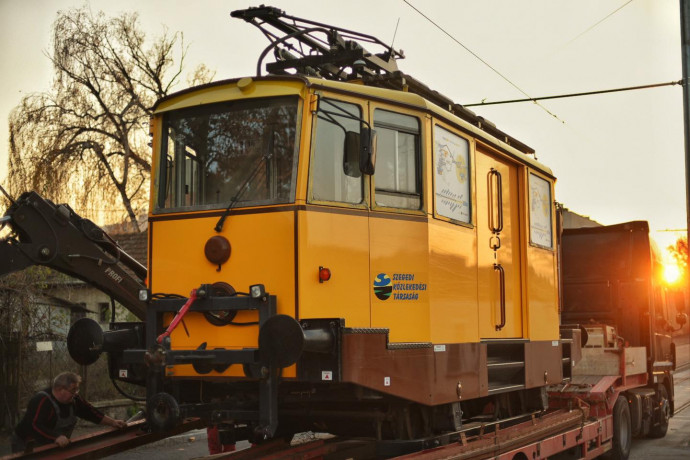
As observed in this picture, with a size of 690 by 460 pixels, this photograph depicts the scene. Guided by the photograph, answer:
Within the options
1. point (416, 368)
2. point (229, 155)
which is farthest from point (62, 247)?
point (416, 368)

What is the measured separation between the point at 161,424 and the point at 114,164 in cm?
2137

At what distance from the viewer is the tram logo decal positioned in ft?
24.5

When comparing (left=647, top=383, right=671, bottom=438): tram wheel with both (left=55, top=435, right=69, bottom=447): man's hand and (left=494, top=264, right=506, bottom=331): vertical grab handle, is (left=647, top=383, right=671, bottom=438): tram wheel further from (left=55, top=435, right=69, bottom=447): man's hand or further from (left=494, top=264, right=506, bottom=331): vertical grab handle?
(left=55, top=435, right=69, bottom=447): man's hand

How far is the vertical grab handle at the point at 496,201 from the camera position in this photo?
30.5 feet

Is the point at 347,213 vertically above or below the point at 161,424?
above

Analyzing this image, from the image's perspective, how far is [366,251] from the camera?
741cm

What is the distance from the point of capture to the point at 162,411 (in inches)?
278

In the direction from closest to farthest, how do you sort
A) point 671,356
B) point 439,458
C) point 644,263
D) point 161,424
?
1. point 161,424
2. point 439,458
3. point 644,263
4. point 671,356

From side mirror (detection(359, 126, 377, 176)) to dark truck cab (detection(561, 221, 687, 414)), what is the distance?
28.0ft

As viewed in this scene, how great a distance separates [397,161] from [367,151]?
2.21ft

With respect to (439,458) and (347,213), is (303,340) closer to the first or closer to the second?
(347,213)

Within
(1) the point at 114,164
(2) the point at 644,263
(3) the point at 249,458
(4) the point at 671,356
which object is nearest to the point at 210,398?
(3) the point at 249,458

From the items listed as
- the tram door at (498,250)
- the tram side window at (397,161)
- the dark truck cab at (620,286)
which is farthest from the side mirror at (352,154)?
the dark truck cab at (620,286)

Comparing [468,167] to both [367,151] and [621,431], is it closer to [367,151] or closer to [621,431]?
[367,151]
